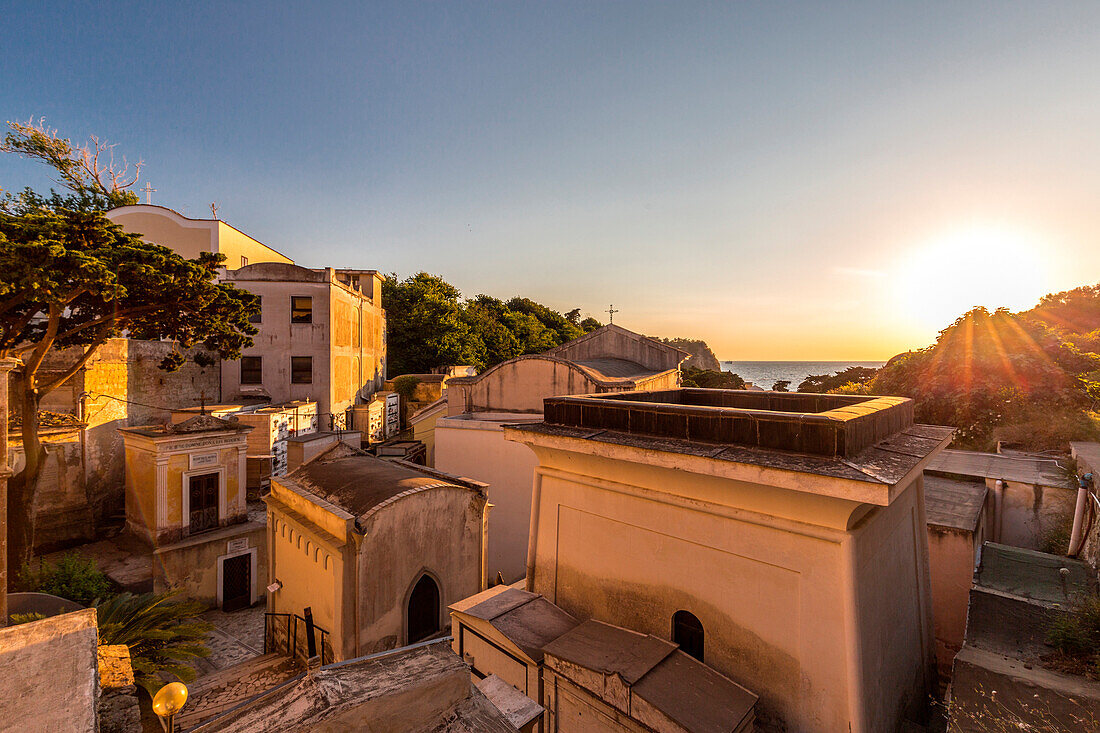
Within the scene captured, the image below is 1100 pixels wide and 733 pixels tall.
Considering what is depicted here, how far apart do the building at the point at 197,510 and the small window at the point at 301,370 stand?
35.7 ft

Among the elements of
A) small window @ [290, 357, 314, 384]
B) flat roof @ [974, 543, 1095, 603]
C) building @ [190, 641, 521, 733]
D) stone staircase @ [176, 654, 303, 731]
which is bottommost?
stone staircase @ [176, 654, 303, 731]

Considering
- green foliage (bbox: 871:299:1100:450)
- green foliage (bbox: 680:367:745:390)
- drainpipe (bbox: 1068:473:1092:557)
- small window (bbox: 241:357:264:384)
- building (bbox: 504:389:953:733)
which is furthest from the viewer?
green foliage (bbox: 680:367:745:390)

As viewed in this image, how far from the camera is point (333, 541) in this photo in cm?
928

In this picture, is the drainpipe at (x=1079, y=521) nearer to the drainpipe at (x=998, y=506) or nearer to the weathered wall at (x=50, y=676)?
the drainpipe at (x=998, y=506)

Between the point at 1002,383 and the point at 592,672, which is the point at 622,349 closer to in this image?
the point at 1002,383

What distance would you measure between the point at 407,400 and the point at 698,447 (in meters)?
33.8

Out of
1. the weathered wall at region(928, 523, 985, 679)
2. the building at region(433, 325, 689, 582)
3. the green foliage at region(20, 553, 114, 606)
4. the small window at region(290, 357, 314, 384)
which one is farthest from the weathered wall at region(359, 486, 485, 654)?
the small window at region(290, 357, 314, 384)

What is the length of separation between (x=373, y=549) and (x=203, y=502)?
11.6 metres

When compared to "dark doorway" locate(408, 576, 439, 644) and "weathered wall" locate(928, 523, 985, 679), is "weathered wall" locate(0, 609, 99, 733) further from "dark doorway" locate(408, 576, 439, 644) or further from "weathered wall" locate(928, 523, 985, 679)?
"weathered wall" locate(928, 523, 985, 679)

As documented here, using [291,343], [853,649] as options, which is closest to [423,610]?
[853,649]

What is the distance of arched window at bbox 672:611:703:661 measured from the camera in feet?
19.1

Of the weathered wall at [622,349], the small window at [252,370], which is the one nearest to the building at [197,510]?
the small window at [252,370]

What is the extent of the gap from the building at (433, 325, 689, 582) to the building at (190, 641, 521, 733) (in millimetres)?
11438

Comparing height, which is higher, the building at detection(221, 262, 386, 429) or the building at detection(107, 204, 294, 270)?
the building at detection(107, 204, 294, 270)
